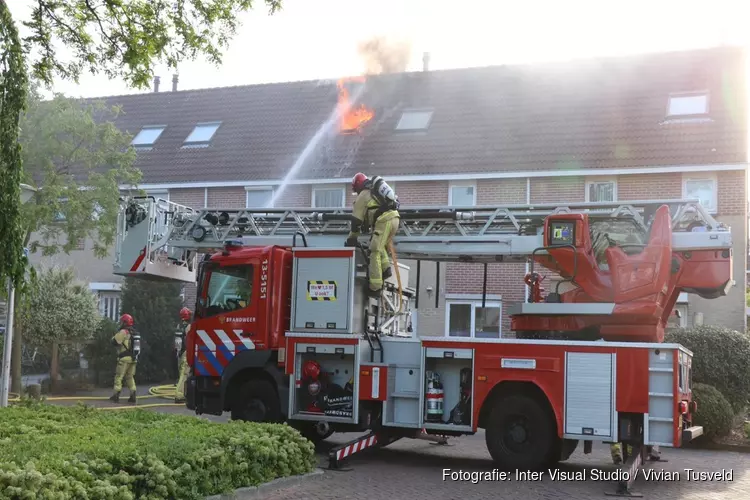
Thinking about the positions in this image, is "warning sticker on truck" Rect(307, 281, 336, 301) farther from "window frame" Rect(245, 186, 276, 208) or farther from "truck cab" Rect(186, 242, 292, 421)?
"window frame" Rect(245, 186, 276, 208)

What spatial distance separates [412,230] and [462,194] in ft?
32.1

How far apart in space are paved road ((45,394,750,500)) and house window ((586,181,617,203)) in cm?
851

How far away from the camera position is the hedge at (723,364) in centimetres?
1367

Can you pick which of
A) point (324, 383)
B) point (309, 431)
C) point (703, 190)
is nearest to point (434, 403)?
point (324, 383)

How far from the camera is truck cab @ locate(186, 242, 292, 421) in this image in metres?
10.8

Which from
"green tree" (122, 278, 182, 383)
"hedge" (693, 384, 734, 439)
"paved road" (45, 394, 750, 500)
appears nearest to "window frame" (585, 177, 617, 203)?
"hedge" (693, 384, 734, 439)

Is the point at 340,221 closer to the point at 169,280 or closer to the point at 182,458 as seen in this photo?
the point at 169,280

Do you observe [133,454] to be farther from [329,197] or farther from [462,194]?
[329,197]

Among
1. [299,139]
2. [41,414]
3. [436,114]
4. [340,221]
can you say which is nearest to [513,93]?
[436,114]

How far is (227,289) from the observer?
444 inches

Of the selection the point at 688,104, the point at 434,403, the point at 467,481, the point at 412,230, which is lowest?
the point at 467,481

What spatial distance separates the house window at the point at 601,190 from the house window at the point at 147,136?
527 inches

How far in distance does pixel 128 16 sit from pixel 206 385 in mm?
4998

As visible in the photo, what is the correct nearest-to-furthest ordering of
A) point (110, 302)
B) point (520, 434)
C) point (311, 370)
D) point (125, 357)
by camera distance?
point (520, 434), point (311, 370), point (125, 357), point (110, 302)
